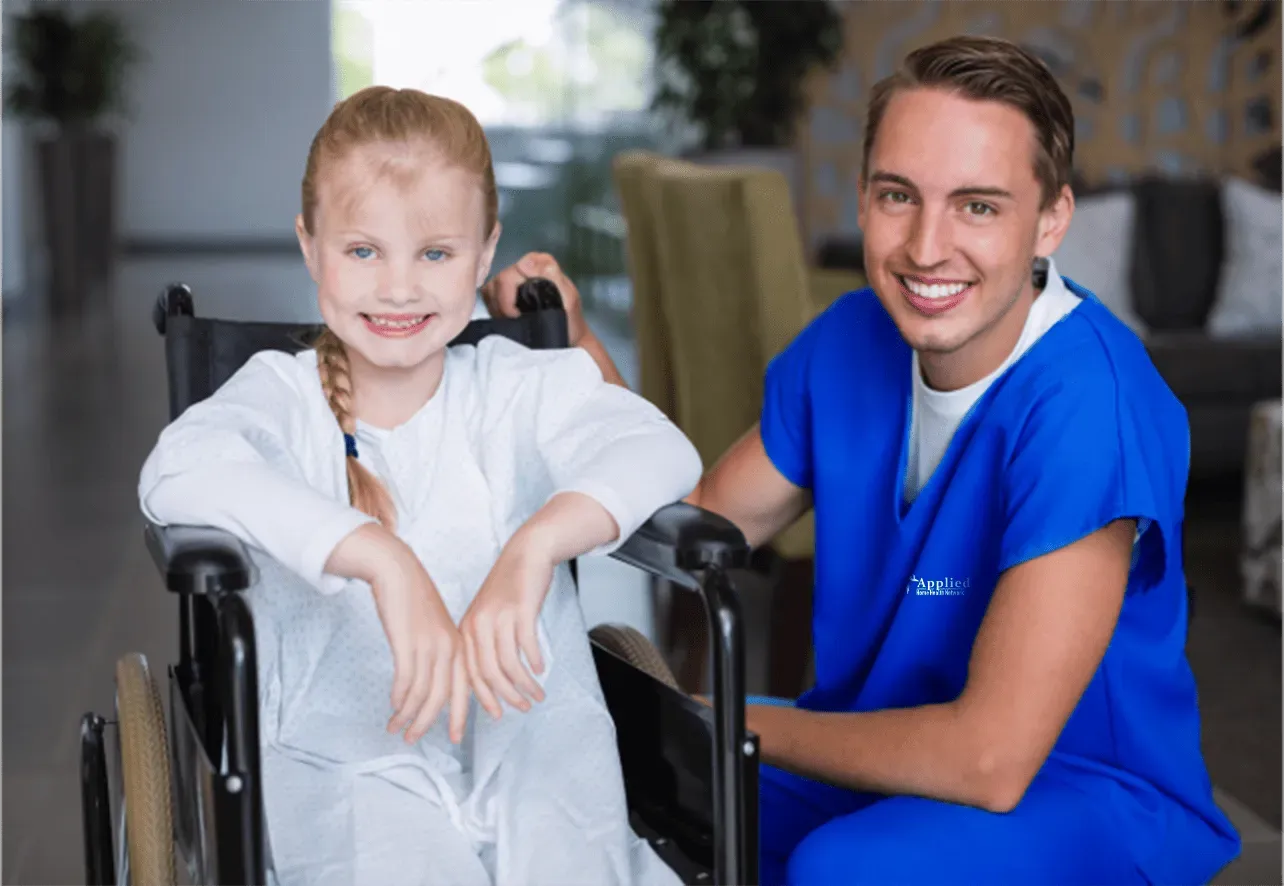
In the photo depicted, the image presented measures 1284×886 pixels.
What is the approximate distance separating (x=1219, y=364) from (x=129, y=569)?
2.79 m

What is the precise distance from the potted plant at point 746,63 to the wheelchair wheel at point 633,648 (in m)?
4.13

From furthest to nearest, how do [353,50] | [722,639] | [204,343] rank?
[353,50] < [204,343] < [722,639]

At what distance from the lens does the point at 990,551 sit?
54.7 inches

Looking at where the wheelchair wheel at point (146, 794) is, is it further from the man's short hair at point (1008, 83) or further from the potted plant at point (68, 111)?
the potted plant at point (68, 111)

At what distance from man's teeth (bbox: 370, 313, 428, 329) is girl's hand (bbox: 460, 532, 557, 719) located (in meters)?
0.25

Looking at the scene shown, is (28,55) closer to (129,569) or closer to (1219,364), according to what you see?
(129,569)

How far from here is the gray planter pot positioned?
826 centimetres

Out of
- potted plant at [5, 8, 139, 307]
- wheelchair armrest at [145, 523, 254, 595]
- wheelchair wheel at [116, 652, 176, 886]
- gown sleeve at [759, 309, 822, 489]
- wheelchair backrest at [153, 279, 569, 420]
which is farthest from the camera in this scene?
potted plant at [5, 8, 139, 307]

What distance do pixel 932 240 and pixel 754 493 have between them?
385 millimetres

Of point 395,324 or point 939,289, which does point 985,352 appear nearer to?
point 939,289

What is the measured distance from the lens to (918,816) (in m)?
1.30

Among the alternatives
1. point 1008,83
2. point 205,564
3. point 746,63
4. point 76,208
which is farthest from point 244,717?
point 76,208

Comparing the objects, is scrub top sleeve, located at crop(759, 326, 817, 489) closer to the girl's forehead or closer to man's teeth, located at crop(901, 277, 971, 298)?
man's teeth, located at crop(901, 277, 971, 298)

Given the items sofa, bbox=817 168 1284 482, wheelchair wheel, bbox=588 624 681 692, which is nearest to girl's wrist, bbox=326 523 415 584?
wheelchair wheel, bbox=588 624 681 692
